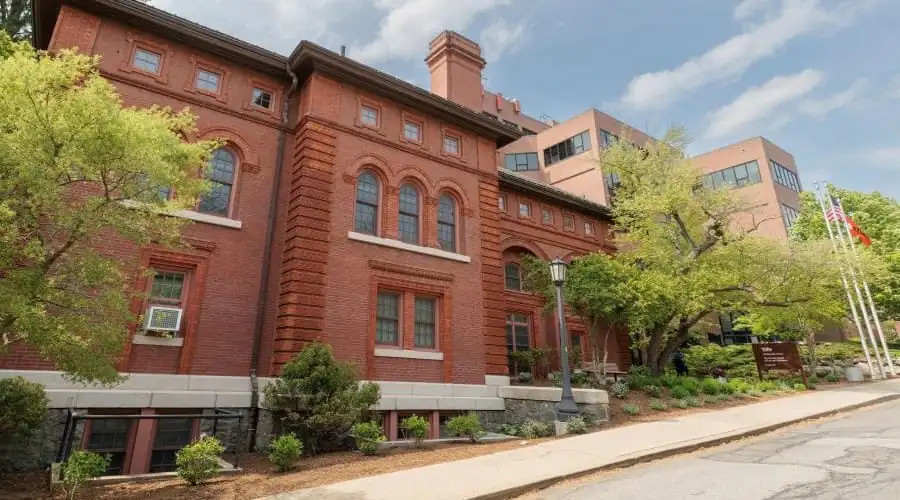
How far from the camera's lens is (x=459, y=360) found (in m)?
15.3

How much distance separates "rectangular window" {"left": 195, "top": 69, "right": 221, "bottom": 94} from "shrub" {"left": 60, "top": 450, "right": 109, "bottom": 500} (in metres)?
10.2

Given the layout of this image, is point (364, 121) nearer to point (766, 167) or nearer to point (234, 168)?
point (234, 168)

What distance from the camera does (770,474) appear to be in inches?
288

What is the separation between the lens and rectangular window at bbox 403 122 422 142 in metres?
16.7

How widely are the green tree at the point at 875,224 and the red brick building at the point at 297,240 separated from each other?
2913cm

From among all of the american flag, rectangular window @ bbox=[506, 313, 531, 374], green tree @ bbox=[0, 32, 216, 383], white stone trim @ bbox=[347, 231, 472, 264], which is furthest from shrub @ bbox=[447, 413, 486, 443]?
the american flag

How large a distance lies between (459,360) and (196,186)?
940 cm

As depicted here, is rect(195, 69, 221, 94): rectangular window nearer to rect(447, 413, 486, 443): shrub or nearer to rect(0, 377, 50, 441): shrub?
rect(0, 377, 50, 441): shrub

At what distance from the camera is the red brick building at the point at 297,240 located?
11.8m

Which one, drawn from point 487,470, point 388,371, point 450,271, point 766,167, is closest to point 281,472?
point 487,470

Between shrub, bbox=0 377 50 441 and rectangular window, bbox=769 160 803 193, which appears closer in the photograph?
shrub, bbox=0 377 50 441

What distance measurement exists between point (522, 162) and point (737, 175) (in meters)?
19.9

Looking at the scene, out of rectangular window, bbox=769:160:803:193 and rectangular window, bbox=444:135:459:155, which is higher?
rectangular window, bbox=769:160:803:193

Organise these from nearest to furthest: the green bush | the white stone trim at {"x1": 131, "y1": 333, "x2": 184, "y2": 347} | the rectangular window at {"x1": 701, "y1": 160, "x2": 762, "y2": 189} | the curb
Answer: the curb
the green bush
the white stone trim at {"x1": 131, "y1": 333, "x2": 184, "y2": 347}
the rectangular window at {"x1": 701, "y1": 160, "x2": 762, "y2": 189}
